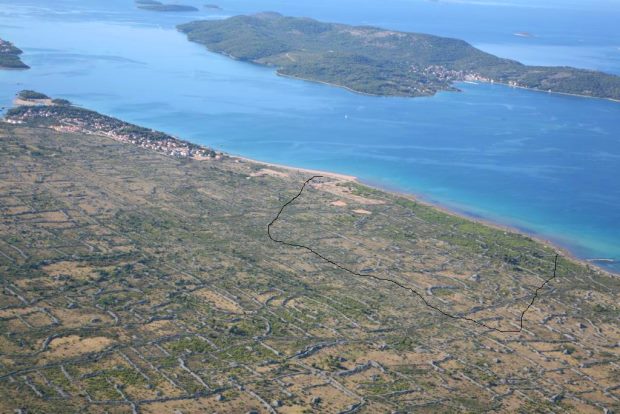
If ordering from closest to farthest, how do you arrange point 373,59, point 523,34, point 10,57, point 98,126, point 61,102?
point 98,126 → point 61,102 → point 10,57 → point 373,59 → point 523,34

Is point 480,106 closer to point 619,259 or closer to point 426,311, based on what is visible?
point 619,259

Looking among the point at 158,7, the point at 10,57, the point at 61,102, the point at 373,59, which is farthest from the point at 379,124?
the point at 158,7

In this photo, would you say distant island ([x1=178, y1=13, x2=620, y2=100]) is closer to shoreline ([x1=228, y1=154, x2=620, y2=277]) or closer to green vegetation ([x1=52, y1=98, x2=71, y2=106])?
shoreline ([x1=228, y1=154, x2=620, y2=277])

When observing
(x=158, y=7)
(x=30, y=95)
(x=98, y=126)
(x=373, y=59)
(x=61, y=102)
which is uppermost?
(x=158, y=7)

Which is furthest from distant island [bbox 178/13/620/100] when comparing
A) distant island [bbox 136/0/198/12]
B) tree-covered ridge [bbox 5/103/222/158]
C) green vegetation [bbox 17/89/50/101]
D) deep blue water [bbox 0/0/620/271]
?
green vegetation [bbox 17/89/50/101]

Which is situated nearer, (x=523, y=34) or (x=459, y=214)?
(x=459, y=214)

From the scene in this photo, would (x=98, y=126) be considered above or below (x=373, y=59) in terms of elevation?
below

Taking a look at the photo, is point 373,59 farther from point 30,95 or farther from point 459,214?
point 459,214
